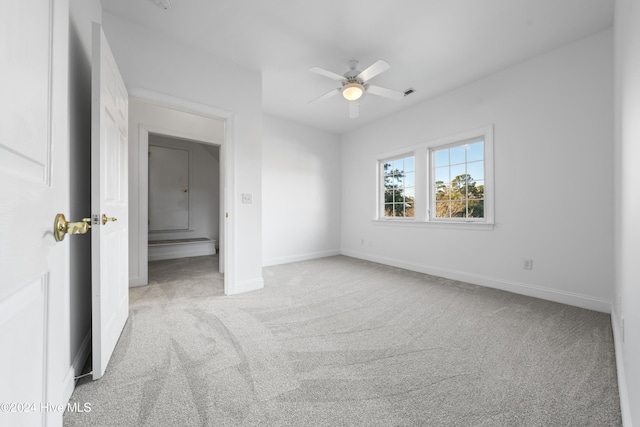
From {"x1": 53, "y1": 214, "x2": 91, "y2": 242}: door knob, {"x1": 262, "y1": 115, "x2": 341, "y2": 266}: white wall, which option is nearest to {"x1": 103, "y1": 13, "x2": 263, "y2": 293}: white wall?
{"x1": 262, "y1": 115, "x2": 341, "y2": 266}: white wall

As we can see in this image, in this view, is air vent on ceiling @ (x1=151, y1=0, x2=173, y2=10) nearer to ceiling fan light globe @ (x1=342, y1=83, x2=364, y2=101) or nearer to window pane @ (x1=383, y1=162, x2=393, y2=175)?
ceiling fan light globe @ (x1=342, y1=83, x2=364, y2=101)

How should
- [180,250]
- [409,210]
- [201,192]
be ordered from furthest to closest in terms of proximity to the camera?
[201,192] → [180,250] → [409,210]

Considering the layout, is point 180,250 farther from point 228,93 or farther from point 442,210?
point 442,210

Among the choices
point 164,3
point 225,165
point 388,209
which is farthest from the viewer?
point 388,209

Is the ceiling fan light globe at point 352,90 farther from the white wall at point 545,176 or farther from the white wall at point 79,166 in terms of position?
the white wall at point 79,166

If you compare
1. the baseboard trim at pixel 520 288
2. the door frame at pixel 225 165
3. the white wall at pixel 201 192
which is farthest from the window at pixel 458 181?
the white wall at pixel 201 192

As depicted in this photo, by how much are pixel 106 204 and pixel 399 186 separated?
4014mm

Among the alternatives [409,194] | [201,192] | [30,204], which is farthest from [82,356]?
[201,192]

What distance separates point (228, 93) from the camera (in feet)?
9.60

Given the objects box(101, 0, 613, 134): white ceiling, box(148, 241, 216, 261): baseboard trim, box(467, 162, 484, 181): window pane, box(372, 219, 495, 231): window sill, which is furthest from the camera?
box(148, 241, 216, 261): baseboard trim

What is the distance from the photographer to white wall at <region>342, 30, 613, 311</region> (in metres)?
2.46

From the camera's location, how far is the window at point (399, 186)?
4316 millimetres

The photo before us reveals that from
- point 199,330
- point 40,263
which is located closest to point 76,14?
point 40,263

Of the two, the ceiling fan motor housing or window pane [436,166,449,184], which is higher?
the ceiling fan motor housing
